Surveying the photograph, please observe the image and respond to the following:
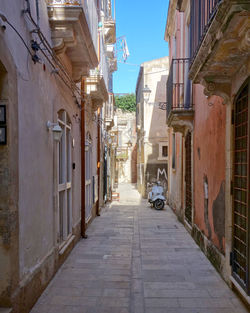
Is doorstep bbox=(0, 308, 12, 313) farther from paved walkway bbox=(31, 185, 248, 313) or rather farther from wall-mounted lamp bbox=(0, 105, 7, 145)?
wall-mounted lamp bbox=(0, 105, 7, 145)

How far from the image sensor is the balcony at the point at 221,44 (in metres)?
3.00

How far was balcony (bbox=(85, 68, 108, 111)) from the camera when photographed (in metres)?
8.94

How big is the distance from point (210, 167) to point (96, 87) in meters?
4.43

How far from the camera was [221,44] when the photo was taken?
11.9 ft

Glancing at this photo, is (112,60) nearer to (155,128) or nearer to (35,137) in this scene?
(155,128)

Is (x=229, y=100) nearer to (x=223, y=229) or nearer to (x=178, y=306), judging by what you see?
(x=223, y=229)

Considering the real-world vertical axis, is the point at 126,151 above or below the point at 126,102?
below

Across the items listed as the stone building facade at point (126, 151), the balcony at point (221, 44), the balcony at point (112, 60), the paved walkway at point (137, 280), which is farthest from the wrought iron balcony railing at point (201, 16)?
the stone building facade at point (126, 151)

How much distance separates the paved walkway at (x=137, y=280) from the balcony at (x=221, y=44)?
10.6 feet

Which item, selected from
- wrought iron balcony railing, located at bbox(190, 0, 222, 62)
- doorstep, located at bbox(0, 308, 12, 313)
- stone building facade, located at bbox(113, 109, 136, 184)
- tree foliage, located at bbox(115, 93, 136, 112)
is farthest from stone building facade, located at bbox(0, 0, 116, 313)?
tree foliage, located at bbox(115, 93, 136, 112)

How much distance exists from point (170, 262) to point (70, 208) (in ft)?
8.45

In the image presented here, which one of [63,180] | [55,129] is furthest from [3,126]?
[63,180]

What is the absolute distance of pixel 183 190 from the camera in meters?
10.9

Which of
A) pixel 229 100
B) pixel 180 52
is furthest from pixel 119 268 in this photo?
pixel 180 52
